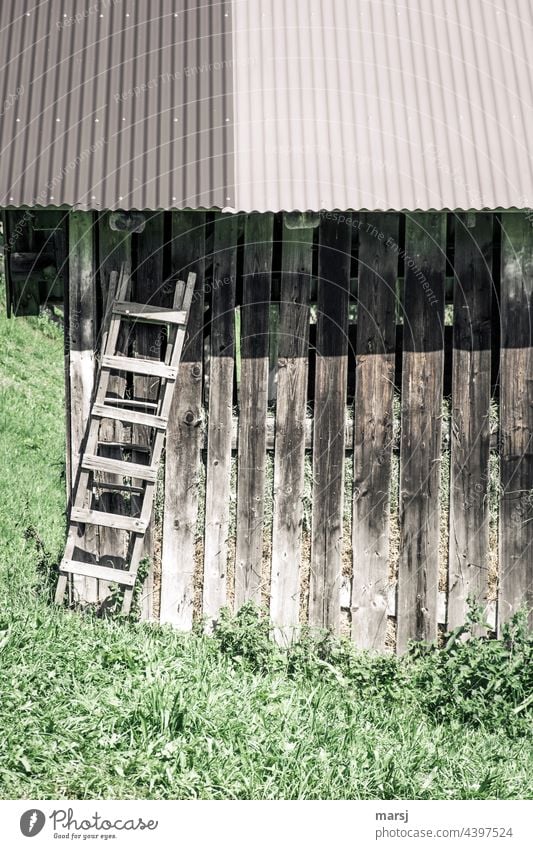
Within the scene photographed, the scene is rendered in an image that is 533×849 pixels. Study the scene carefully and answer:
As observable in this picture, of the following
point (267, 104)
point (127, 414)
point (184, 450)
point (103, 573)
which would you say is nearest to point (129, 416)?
point (127, 414)

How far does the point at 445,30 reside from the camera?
6797 millimetres

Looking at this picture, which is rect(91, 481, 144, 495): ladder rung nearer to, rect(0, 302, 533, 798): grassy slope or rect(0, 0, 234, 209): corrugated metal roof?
rect(0, 302, 533, 798): grassy slope

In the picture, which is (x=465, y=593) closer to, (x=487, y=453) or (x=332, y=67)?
(x=487, y=453)

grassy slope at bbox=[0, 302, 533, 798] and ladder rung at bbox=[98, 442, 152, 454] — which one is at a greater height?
ladder rung at bbox=[98, 442, 152, 454]

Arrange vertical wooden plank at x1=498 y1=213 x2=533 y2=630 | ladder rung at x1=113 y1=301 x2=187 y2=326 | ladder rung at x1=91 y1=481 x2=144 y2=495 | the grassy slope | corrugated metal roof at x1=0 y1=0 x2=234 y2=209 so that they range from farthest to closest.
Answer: ladder rung at x1=91 y1=481 x2=144 y2=495 → vertical wooden plank at x1=498 y1=213 x2=533 y2=630 → ladder rung at x1=113 y1=301 x2=187 y2=326 → corrugated metal roof at x1=0 y1=0 x2=234 y2=209 → the grassy slope

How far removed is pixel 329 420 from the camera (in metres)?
6.44

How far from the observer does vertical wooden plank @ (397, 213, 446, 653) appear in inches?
248

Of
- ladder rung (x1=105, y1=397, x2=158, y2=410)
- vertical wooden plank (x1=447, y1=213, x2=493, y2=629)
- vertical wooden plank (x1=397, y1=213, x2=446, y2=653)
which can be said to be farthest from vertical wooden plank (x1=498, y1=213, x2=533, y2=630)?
ladder rung (x1=105, y1=397, x2=158, y2=410)

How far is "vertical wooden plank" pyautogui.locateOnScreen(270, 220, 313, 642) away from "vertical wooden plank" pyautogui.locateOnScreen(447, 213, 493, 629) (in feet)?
3.68

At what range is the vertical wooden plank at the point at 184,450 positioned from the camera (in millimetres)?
6281

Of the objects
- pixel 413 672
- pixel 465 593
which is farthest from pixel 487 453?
pixel 413 672
